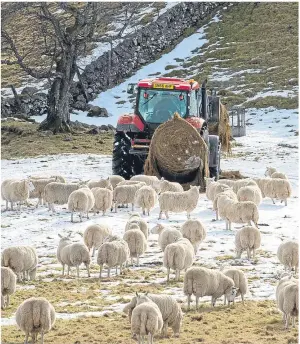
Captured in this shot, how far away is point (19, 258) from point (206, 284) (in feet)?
9.76

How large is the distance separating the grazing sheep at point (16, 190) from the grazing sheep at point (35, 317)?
8.94 meters

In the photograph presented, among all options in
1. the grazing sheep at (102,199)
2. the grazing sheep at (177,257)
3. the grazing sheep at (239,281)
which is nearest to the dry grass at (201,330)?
the grazing sheep at (239,281)

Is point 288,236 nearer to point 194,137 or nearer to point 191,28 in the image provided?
point 194,137

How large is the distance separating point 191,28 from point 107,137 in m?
28.4

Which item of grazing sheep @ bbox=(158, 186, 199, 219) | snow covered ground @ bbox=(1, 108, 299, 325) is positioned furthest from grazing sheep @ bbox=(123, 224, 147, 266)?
grazing sheep @ bbox=(158, 186, 199, 219)

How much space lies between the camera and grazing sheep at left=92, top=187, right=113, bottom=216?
17.6m

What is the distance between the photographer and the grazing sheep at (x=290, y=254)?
42.0ft

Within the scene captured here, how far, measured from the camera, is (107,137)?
3291 cm

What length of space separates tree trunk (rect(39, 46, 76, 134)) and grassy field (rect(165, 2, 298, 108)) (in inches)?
440

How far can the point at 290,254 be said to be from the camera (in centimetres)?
1280

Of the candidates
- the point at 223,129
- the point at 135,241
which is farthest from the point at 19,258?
the point at 223,129

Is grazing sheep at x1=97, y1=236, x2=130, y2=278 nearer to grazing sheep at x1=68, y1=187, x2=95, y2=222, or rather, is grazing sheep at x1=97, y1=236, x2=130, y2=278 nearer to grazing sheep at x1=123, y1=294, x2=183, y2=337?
grazing sheep at x1=123, y1=294, x2=183, y2=337

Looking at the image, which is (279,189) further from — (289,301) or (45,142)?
(45,142)

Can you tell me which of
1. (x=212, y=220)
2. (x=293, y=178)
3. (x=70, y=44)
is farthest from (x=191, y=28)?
(x=212, y=220)
